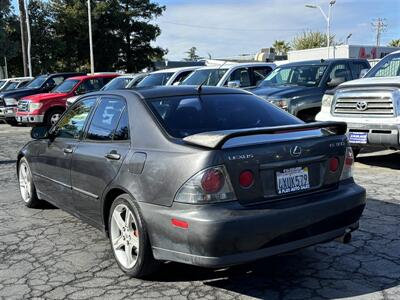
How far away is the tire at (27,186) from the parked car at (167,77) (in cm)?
777

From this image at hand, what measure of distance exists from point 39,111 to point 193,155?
13.7 metres

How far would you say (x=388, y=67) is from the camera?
9.11 m

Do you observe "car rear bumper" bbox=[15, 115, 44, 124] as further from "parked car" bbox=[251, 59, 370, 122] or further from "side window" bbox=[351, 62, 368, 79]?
"side window" bbox=[351, 62, 368, 79]

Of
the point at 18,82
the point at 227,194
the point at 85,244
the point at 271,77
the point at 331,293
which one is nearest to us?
the point at 227,194

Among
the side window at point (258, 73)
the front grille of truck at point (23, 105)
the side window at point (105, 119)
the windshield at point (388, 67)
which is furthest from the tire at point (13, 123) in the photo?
the side window at point (105, 119)

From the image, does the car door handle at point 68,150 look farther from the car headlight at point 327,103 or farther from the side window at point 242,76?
the side window at point 242,76

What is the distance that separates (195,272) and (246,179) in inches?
44.3

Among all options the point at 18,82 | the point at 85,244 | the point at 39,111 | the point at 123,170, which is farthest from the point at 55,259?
the point at 18,82

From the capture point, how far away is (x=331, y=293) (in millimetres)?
3742

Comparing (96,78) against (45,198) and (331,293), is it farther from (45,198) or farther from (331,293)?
(331,293)

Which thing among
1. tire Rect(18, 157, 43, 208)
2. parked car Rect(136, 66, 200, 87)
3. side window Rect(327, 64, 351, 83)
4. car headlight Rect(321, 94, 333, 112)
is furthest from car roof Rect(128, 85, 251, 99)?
parked car Rect(136, 66, 200, 87)

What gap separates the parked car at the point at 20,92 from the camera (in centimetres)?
1833

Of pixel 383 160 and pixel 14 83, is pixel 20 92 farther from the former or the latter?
pixel 383 160

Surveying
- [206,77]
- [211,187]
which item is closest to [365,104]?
[211,187]
